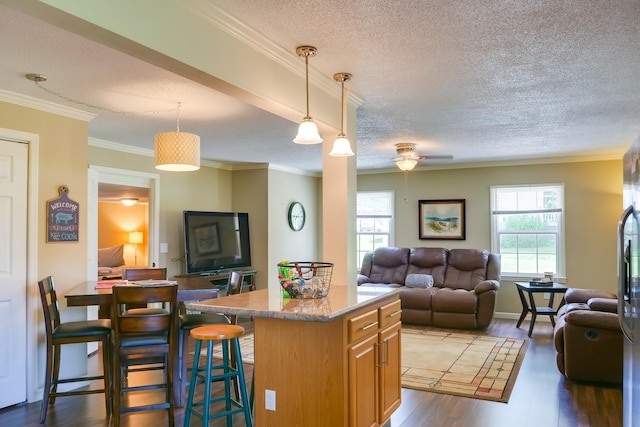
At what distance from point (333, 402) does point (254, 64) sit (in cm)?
184

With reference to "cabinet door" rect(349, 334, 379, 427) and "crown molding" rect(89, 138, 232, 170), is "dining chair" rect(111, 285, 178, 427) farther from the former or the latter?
"crown molding" rect(89, 138, 232, 170)

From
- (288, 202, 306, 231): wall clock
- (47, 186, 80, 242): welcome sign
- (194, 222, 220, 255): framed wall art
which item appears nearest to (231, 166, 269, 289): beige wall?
(288, 202, 306, 231): wall clock

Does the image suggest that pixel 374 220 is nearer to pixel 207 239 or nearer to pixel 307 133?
pixel 207 239

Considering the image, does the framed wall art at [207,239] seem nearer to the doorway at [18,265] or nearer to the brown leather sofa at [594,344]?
the doorway at [18,265]

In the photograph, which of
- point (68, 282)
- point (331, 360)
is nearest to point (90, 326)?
point (68, 282)

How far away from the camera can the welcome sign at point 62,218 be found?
3889 mm

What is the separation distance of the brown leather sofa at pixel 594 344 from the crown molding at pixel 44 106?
4457 millimetres

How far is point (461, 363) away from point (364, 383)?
2.38 metres

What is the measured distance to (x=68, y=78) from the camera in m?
3.24

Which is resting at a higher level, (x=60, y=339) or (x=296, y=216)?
(x=296, y=216)

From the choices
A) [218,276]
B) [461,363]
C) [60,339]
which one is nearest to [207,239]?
[218,276]

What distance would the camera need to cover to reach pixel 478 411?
3.49 metres

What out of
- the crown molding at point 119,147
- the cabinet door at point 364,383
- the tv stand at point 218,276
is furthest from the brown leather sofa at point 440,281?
the cabinet door at point 364,383

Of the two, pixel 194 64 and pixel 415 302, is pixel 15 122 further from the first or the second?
pixel 415 302
